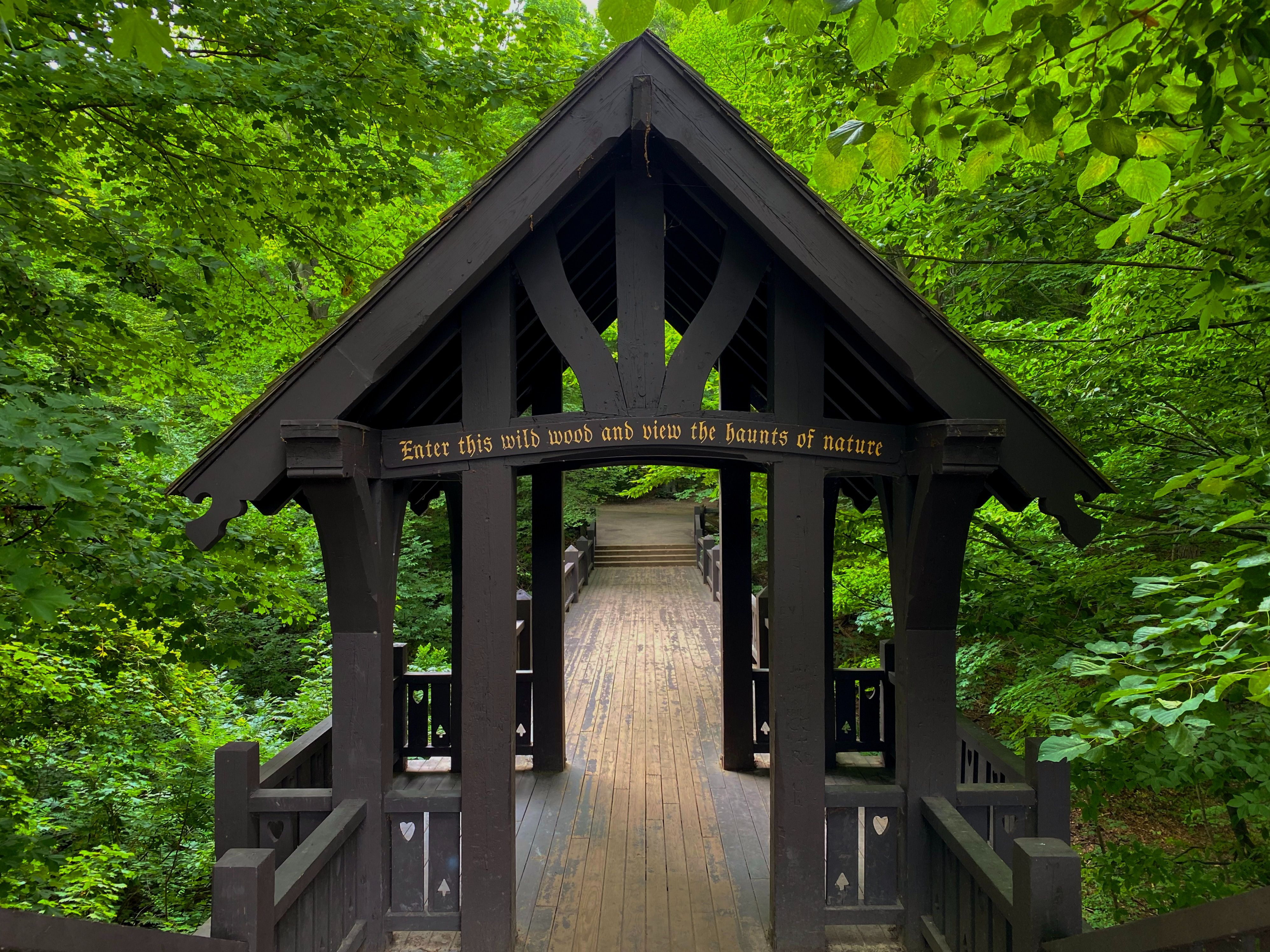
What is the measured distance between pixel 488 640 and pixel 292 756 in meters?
1.31

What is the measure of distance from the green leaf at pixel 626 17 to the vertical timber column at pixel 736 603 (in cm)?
450

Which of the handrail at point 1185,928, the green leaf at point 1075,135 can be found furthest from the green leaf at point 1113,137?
the handrail at point 1185,928

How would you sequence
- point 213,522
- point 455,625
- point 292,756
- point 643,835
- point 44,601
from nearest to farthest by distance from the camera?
point 44,601, point 213,522, point 292,756, point 643,835, point 455,625

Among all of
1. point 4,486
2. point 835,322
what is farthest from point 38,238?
point 835,322

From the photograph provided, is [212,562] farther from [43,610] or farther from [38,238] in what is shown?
[43,610]

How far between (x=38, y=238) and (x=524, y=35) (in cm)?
408

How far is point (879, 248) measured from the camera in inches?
264

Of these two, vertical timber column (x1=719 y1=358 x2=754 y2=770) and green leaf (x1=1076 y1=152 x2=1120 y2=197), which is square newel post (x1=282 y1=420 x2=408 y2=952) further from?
vertical timber column (x1=719 y1=358 x2=754 y2=770)

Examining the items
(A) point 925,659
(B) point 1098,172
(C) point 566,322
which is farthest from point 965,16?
(A) point 925,659

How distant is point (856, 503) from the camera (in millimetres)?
5875

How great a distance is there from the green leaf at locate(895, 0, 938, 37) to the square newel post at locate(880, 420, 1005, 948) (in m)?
2.01

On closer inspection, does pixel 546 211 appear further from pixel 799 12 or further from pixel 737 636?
pixel 737 636

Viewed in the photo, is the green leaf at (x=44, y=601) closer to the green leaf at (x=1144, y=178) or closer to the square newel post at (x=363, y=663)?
the square newel post at (x=363, y=663)

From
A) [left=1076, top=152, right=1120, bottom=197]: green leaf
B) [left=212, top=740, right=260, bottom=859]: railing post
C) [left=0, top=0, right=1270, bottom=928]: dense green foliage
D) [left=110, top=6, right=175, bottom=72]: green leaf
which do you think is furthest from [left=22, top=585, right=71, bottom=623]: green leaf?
[left=1076, top=152, right=1120, bottom=197]: green leaf
